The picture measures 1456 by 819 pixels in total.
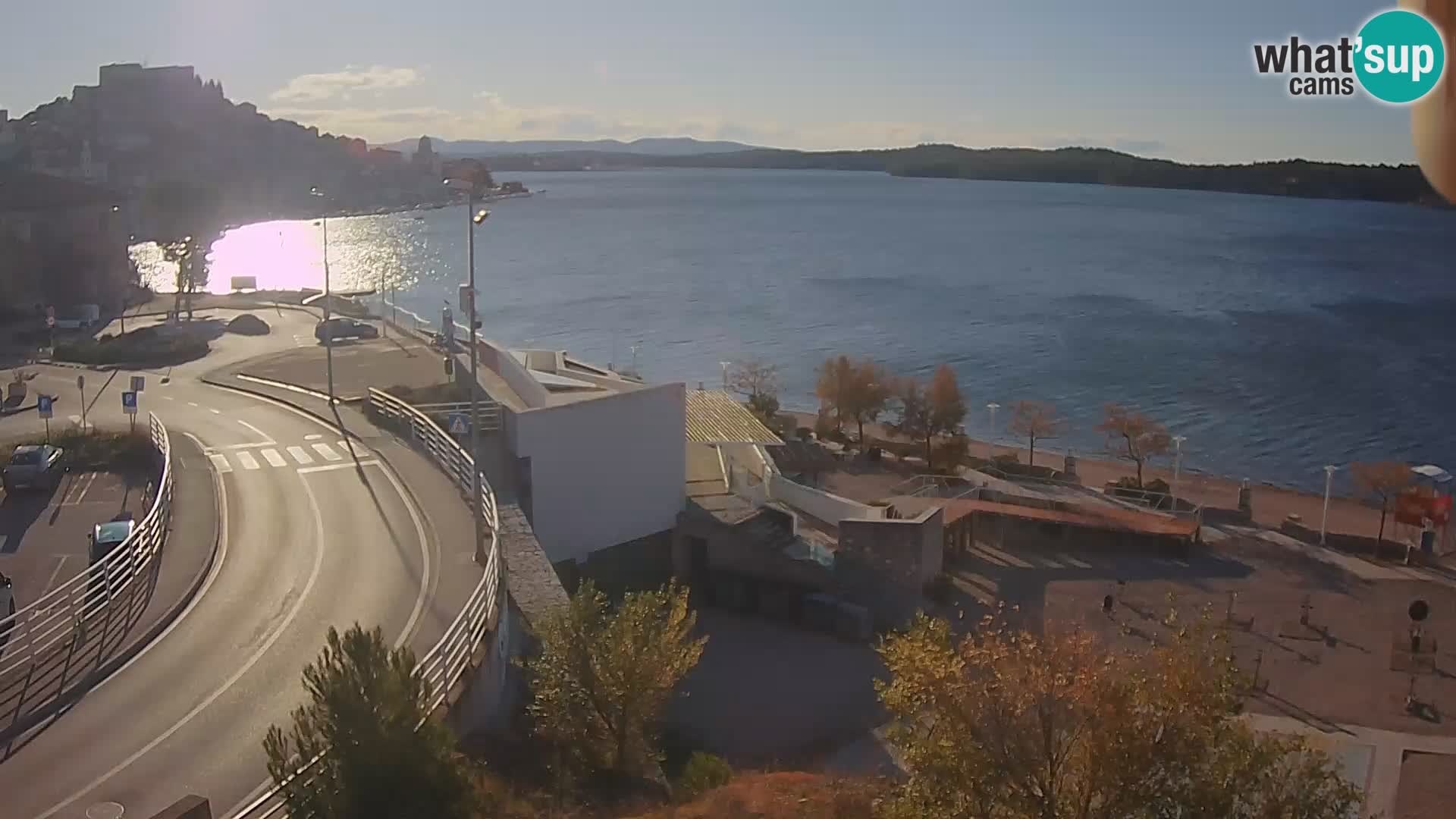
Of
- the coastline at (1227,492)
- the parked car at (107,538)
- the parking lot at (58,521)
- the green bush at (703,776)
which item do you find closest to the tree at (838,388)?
the coastline at (1227,492)

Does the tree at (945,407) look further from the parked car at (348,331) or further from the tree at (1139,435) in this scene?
the parked car at (348,331)

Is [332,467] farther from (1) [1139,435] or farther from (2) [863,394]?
(1) [1139,435]

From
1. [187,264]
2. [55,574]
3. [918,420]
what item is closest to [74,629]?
[55,574]

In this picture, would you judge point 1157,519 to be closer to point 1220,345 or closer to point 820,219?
point 1220,345

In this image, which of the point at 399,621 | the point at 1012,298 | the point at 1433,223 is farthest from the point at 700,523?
the point at 1433,223

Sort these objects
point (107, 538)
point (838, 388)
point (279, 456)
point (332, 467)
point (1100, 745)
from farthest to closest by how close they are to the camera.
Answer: point (838, 388)
point (279, 456)
point (332, 467)
point (107, 538)
point (1100, 745)

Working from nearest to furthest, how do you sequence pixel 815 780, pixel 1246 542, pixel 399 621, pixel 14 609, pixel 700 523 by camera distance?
pixel 815 780, pixel 399 621, pixel 14 609, pixel 700 523, pixel 1246 542
